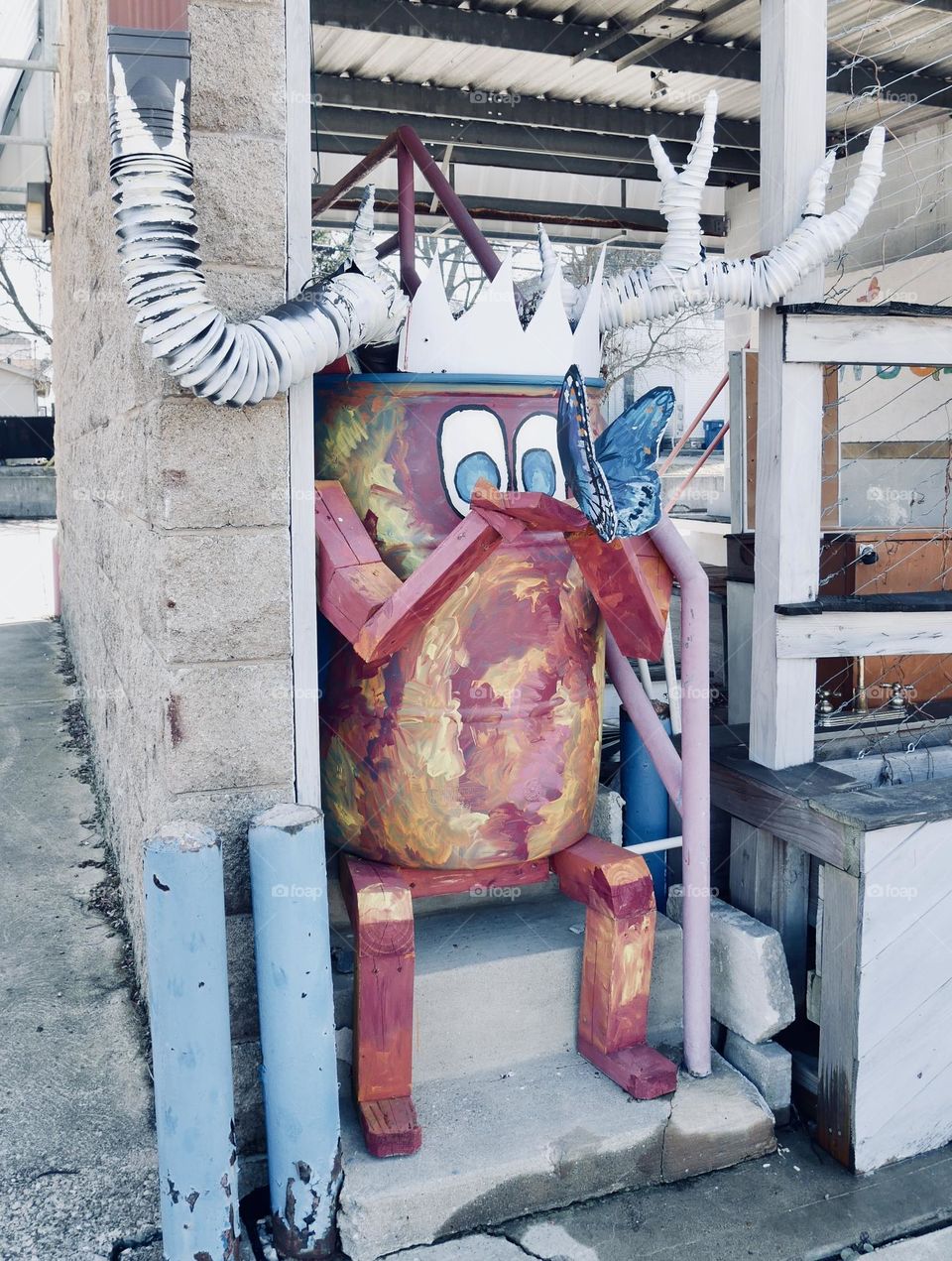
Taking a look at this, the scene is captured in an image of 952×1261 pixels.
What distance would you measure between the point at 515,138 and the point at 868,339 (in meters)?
3.44

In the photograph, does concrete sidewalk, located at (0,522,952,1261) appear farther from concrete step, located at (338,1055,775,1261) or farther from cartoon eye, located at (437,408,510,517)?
cartoon eye, located at (437,408,510,517)

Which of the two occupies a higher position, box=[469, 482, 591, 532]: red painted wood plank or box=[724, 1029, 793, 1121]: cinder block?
box=[469, 482, 591, 532]: red painted wood plank

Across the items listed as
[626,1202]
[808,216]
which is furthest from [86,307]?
[626,1202]

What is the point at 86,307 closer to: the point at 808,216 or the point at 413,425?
the point at 413,425

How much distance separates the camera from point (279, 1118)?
2223 millimetres

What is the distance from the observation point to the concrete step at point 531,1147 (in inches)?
90.6

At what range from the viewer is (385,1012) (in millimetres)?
2451

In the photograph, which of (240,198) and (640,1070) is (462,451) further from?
(640,1070)

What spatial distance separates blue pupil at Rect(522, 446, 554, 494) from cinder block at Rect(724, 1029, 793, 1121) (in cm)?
148

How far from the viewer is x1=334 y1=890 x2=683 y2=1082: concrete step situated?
2672mm

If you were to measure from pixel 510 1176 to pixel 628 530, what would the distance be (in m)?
1.38

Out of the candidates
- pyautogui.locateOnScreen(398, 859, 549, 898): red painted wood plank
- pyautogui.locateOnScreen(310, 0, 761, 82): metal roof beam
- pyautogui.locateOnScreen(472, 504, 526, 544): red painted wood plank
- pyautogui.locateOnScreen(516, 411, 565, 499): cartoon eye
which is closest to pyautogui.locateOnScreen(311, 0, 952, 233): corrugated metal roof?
pyautogui.locateOnScreen(310, 0, 761, 82): metal roof beam

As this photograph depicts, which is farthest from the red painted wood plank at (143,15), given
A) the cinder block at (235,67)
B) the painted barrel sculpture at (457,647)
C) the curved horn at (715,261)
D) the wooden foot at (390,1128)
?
the wooden foot at (390,1128)

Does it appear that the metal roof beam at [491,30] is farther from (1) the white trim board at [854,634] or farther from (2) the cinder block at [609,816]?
(2) the cinder block at [609,816]
